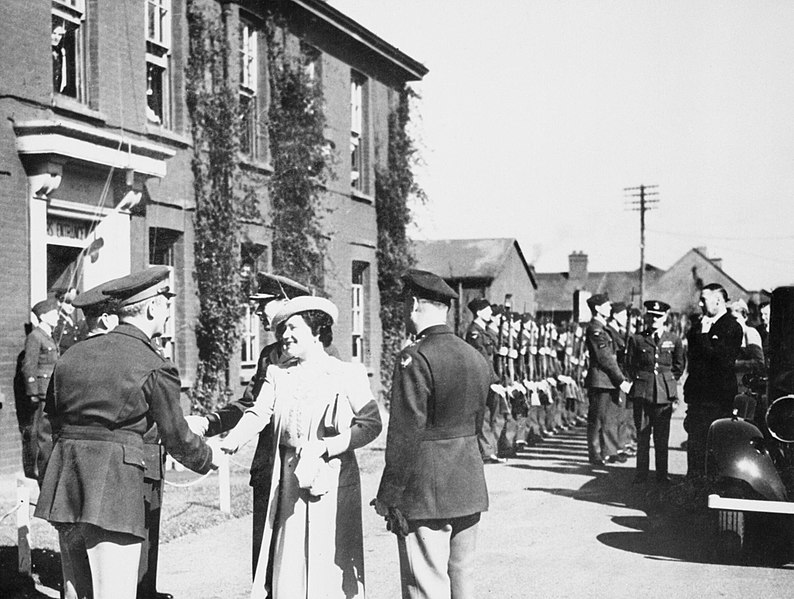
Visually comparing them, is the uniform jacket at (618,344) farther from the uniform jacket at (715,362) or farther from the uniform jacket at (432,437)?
the uniform jacket at (432,437)

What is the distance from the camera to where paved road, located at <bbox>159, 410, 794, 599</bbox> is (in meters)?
6.84

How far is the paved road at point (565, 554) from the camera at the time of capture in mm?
6842

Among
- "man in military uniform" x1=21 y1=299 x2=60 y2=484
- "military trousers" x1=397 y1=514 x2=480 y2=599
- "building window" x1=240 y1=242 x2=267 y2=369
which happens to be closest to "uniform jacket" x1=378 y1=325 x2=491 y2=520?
"military trousers" x1=397 y1=514 x2=480 y2=599

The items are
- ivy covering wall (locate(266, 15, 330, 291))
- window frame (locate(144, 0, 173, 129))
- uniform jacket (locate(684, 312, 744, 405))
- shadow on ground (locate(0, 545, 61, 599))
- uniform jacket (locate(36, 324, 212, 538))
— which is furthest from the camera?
ivy covering wall (locate(266, 15, 330, 291))

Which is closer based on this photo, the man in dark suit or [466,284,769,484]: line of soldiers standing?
the man in dark suit

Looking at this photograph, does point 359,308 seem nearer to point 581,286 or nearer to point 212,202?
point 212,202

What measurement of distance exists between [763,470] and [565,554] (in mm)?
1660

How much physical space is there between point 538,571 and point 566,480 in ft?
15.3

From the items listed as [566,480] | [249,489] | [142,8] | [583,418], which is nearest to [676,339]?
[566,480]

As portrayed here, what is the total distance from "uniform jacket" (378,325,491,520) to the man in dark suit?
5173mm

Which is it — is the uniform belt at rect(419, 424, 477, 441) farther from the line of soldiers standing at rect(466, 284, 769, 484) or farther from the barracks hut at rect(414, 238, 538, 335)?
the barracks hut at rect(414, 238, 538, 335)

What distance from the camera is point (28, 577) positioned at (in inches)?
264

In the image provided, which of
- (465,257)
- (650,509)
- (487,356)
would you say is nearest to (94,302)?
(650,509)

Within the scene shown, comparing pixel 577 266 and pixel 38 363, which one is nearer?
pixel 38 363
